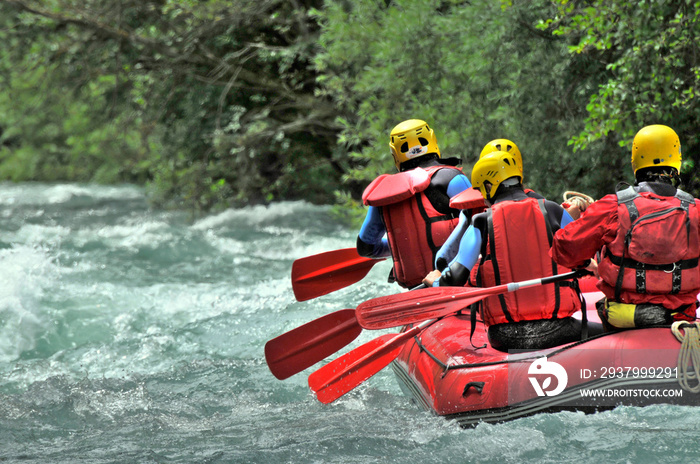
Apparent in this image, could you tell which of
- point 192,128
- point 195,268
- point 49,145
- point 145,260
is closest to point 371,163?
point 195,268

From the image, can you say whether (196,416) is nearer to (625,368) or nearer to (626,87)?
(625,368)

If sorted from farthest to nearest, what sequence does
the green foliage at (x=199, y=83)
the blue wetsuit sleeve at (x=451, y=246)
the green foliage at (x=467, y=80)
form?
the green foliage at (x=199, y=83) < the green foliage at (x=467, y=80) < the blue wetsuit sleeve at (x=451, y=246)

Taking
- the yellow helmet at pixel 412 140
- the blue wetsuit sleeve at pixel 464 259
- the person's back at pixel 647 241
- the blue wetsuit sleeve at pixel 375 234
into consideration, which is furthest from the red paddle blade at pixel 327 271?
the person's back at pixel 647 241

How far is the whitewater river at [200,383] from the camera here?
3.20 m

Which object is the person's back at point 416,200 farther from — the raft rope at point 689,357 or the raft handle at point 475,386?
the raft rope at point 689,357

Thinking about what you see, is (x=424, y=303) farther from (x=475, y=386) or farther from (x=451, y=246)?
(x=475, y=386)

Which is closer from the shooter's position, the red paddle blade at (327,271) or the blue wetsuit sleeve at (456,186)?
the blue wetsuit sleeve at (456,186)

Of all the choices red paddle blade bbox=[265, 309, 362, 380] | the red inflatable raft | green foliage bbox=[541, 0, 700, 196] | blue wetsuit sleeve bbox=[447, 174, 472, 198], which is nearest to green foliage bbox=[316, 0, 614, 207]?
green foliage bbox=[541, 0, 700, 196]

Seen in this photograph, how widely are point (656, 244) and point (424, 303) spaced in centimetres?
114

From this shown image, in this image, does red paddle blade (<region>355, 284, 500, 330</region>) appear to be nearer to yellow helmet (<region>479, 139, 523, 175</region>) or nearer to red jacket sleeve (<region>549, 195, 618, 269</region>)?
A: red jacket sleeve (<region>549, 195, 618, 269</region>)

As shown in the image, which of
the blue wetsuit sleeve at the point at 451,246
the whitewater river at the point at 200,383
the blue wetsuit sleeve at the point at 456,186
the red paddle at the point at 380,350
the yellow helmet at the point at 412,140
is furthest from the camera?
the yellow helmet at the point at 412,140

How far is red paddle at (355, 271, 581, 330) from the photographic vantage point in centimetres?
325

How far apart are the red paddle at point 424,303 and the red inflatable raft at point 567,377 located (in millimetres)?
241

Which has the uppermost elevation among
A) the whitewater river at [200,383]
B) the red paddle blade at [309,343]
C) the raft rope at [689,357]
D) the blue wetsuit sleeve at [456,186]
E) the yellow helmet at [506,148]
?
the yellow helmet at [506,148]
